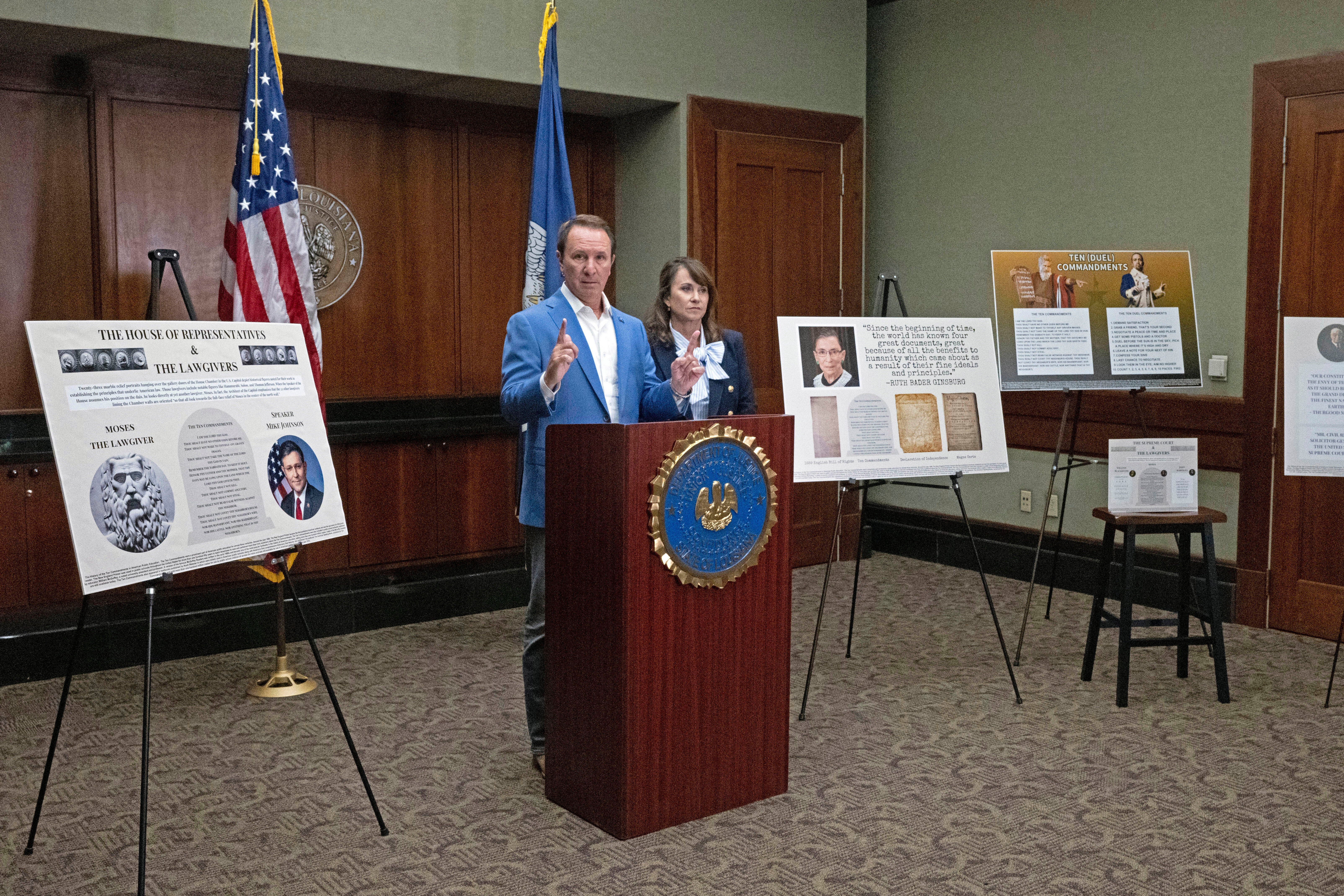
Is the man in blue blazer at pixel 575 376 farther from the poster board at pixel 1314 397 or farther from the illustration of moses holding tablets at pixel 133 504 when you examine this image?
the poster board at pixel 1314 397

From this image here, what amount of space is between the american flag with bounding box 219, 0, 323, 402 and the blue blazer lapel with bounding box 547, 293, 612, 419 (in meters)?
1.44

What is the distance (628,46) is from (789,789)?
12.2 ft

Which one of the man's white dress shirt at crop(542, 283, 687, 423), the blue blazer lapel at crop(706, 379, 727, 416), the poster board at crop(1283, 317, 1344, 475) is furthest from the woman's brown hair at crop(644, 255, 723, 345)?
the poster board at crop(1283, 317, 1344, 475)

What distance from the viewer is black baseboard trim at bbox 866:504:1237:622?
5.52 meters

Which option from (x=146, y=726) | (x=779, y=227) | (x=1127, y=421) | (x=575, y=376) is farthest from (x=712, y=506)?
(x=779, y=227)

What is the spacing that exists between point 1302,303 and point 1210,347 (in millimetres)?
470

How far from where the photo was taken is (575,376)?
323cm

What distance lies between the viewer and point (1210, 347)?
5422 mm

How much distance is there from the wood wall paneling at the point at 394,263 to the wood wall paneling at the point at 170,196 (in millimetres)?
452

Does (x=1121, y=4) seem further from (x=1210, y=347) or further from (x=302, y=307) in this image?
(x=302, y=307)

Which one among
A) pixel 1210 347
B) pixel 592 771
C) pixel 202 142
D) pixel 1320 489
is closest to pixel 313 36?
pixel 202 142

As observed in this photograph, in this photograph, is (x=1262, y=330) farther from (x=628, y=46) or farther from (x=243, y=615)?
(x=243, y=615)

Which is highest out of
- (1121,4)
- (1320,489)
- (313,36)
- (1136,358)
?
(1121,4)

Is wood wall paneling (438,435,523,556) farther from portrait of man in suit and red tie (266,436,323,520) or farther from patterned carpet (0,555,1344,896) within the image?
portrait of man in suit and red tie (266,436,323,520)
